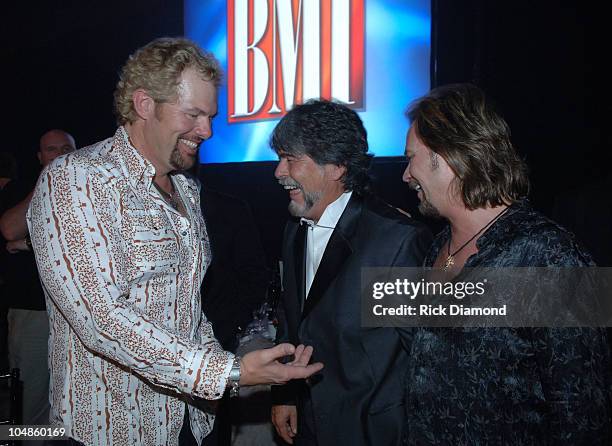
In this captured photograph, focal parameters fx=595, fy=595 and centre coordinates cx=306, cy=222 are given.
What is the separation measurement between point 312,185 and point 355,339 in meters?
0.63

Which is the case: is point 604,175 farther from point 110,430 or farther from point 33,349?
point 33,349

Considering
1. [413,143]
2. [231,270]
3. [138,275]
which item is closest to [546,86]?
[413,143]

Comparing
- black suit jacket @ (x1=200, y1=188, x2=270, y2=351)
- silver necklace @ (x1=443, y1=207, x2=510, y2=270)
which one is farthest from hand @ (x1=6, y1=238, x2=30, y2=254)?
silver necklace @ (x1=443, y1=207, x2=510, y2=270)

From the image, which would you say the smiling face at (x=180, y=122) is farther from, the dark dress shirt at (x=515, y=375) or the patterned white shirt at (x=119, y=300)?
the dark dress shirt at (x=515, y=375)

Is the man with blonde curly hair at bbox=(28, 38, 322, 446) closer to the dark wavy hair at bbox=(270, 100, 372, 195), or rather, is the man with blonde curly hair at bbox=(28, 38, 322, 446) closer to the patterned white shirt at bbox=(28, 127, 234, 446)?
the patterned white shirt at bbox=(28, 127, 234, 446)

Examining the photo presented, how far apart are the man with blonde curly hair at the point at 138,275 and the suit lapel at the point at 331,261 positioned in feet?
1.44

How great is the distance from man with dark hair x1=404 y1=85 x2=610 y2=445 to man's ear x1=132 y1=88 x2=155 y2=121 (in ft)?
2.53

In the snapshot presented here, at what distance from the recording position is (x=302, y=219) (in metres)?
2.36

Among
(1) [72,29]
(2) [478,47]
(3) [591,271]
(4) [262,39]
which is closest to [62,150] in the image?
(4) [262,39]

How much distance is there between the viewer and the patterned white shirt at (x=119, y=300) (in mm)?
1404

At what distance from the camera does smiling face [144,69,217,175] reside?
166 cm

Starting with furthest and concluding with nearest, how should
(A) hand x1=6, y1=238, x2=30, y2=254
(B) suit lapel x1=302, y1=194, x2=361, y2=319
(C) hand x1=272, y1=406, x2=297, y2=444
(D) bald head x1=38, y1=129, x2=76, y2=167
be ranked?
1. (D) bald head x1=38, y1=129, x2=76, y2=167
2. (A) hand x1=6, y1=238, x2=30, y2=254
3. (C) hand x1=272, y1=406, x2=297, y2=444
4. (B) suit lapel x1=302, y1=194, x2=361, y2=319

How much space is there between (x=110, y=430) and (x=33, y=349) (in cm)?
238

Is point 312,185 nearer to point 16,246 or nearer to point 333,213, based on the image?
point 333,213
